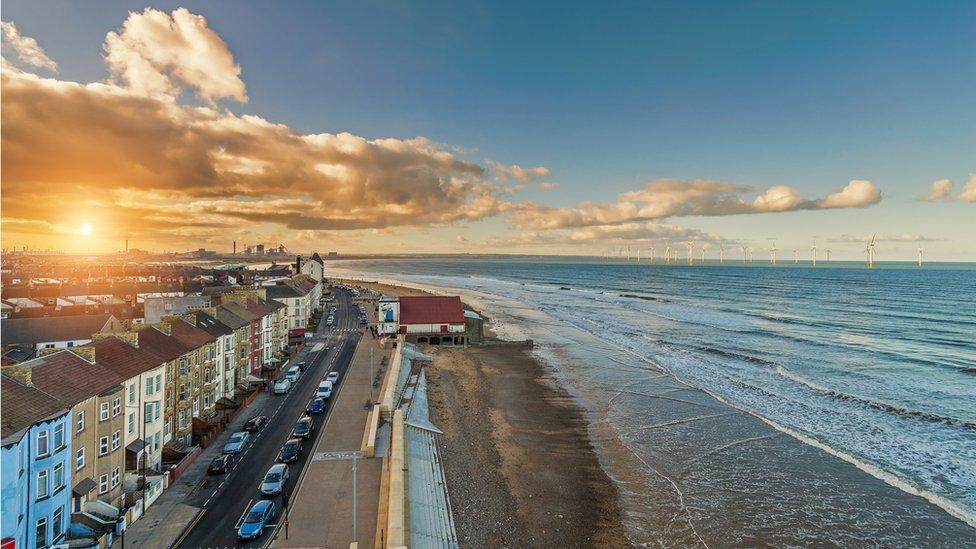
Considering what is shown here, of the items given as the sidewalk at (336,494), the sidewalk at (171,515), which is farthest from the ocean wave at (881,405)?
the sidewalk at (171,515)

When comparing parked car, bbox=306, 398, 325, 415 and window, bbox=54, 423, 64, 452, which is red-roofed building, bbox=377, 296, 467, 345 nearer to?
parked car, bbox=306, 398, 325, 415

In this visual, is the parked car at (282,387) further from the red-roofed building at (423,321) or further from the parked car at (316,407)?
the red-roofed building at (423,321)

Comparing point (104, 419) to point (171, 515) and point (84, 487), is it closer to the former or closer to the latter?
point (84, 487)

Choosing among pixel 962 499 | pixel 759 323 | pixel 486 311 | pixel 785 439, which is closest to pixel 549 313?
pixel 486 311

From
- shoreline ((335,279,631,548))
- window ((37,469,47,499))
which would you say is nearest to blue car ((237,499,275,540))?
window ((37,469,47,499))

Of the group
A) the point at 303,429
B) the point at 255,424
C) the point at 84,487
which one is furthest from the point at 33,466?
the point at 255,424
